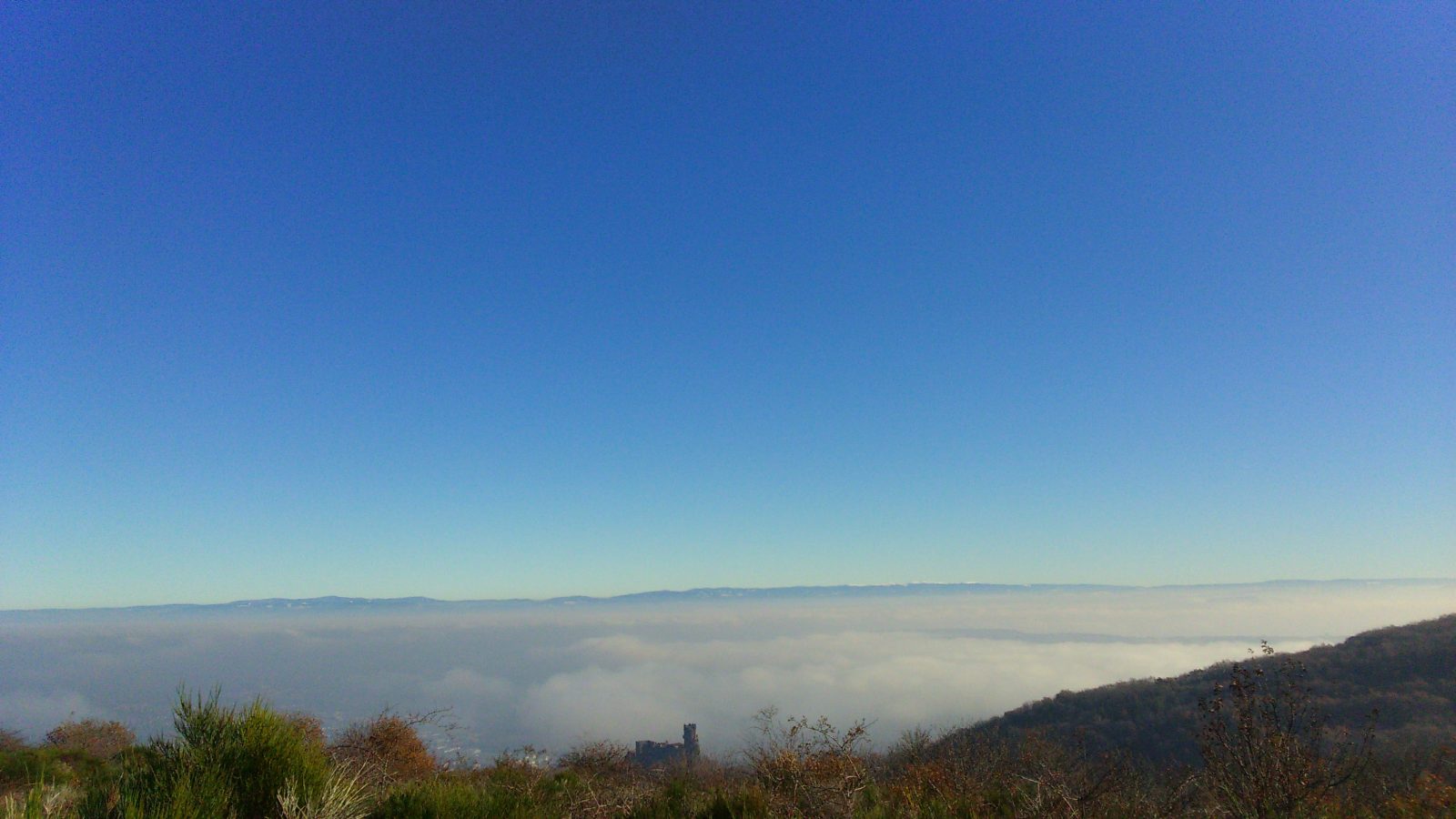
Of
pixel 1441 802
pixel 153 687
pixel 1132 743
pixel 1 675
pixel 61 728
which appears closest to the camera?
pixel 1441 802

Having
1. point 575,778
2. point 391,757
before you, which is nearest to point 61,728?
point 391,757

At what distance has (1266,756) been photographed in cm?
577

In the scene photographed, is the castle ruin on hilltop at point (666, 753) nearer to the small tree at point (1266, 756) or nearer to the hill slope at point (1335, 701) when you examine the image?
the hill slope at point (1335, 701)

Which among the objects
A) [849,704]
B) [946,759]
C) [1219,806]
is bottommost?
[849,704]

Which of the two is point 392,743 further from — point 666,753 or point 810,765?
point 810,765

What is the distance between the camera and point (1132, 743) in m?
31.4

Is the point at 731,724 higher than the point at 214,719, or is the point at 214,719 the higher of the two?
the point at 214,719

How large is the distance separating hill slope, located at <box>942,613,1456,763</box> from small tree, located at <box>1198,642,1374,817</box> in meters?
20.0

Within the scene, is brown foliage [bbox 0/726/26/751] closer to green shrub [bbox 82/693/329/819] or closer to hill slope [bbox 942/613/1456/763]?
green shrub [bbox 82/693/329/819]

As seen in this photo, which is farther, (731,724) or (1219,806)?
(731,724)

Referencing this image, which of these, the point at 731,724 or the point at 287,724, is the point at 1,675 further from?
the point at 287,724

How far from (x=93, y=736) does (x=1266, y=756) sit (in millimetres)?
31921

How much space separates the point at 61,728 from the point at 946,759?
28696mm

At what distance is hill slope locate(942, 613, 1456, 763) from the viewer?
28359 mm
